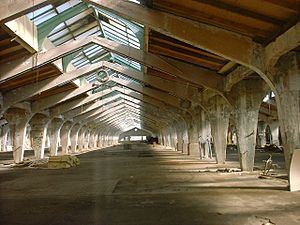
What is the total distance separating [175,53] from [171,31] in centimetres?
450

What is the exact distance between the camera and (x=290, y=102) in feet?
27.3

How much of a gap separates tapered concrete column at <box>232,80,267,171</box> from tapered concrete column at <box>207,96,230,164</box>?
3.55m

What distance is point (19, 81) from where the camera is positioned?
60.9ft

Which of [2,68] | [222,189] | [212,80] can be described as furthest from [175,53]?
[2,68]

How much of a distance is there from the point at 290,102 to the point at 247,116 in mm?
4850

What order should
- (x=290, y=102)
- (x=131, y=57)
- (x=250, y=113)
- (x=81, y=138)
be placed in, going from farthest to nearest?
(x=81, y=138), (x=131, y=57), (x=250, y=113), (x=290, y=102)

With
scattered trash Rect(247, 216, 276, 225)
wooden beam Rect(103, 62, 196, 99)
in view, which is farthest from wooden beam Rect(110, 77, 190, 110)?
scattered trash Rect(247, 216, 276, 225)

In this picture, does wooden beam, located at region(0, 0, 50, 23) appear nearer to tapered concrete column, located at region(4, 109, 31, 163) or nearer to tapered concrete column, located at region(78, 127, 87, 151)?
tapered concrete column, located at region(4, 109, 31, 163)

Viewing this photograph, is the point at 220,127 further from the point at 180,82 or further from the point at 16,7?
the point at 16,7

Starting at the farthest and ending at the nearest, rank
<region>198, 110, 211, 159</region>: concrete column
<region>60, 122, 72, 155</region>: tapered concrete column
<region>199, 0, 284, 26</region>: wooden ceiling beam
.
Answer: <region>60, 122, 72, 155</region>: tapered concrete column, <region>198, 110, 211, 159</region>: concrete column, <region>199, 0, 284, 26</region>: wooden ceiling beam

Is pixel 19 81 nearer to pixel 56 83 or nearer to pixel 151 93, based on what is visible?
pixel 56 83

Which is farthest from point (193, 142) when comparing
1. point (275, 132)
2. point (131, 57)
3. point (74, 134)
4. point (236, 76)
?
point (74, 134)

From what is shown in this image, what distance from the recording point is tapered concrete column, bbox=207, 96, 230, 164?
17109 mm

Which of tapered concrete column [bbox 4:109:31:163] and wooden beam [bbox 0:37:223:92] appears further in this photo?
tapered concrete column [bbox 4:109:31:163]
